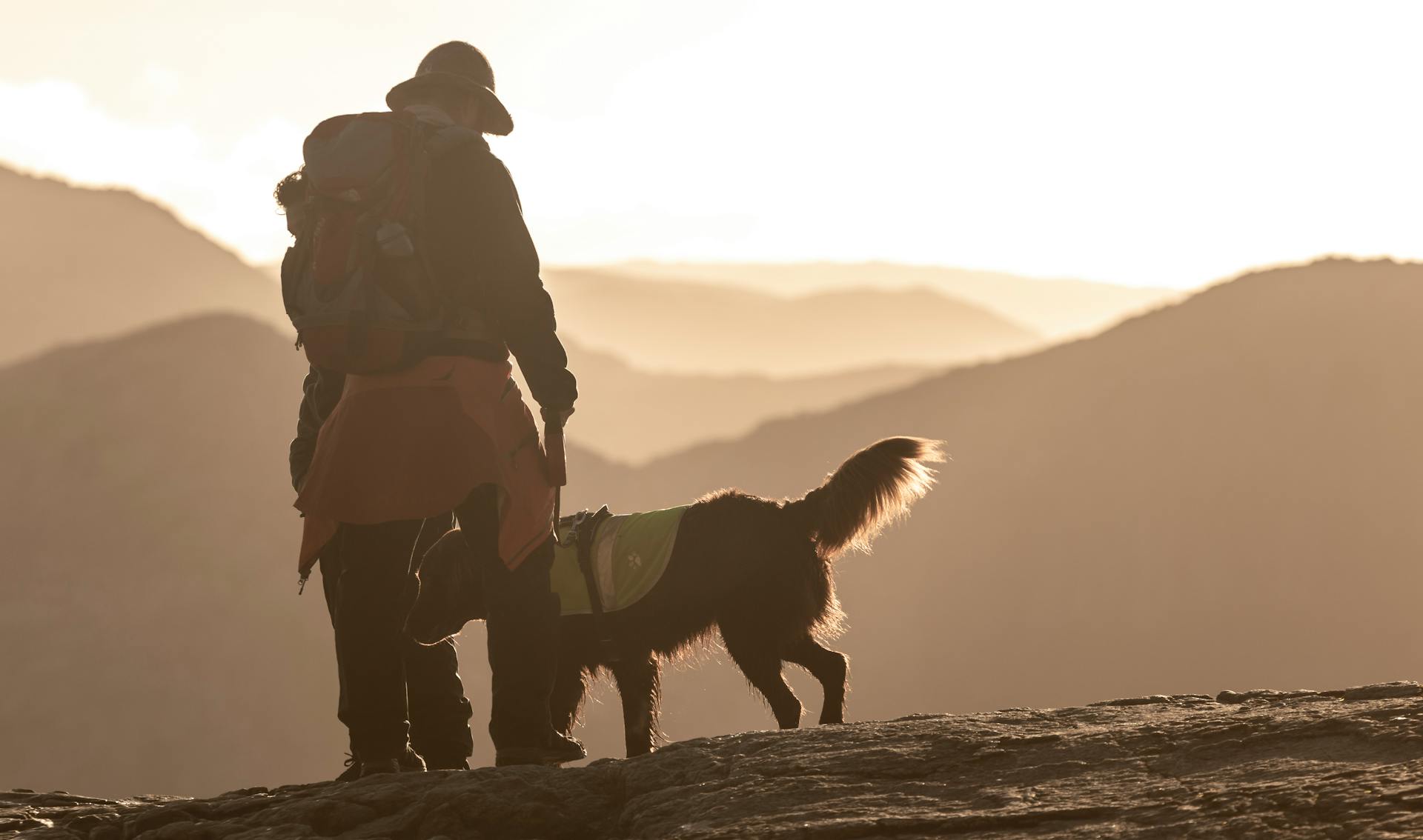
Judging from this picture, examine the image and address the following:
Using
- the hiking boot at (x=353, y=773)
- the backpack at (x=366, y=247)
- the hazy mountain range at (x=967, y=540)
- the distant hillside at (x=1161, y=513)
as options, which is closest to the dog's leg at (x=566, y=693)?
the hiking boot at (x=353, y=773)

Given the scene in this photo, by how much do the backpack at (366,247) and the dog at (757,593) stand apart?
102 inches

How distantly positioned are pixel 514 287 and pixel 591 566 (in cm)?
242

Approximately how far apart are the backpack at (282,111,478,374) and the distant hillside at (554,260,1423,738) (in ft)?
104

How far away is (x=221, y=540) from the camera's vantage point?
143 feet

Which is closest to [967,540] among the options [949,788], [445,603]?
[445,603]

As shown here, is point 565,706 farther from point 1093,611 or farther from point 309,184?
point 1093,611

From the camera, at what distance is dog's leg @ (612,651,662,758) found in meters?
6.61

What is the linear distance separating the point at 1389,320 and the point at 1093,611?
12829mm

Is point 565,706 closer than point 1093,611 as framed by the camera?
Yes

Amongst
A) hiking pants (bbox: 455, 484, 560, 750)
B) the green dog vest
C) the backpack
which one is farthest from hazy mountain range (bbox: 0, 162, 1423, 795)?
the backpack

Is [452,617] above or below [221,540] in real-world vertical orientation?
below

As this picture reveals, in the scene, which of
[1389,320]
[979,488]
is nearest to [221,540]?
[979,488]

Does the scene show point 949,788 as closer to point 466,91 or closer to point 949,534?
point 466,91

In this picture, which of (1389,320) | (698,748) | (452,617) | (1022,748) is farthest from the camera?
(1389,320)
